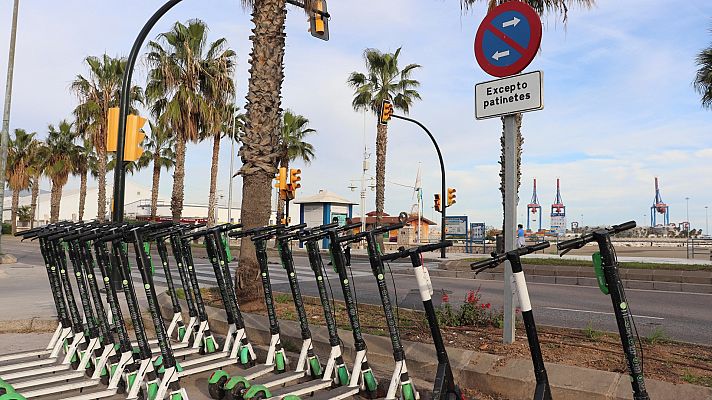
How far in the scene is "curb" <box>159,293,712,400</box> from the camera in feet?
12.7

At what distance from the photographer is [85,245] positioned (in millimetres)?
4785

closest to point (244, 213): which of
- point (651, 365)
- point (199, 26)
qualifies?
point (651, 365)

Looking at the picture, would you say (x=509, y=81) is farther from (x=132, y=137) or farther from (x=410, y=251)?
(x=132, y=137)

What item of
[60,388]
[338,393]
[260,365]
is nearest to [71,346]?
[60,388]

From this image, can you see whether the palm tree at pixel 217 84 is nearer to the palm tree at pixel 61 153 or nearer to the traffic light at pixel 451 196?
the traffic light at pixel 451 196

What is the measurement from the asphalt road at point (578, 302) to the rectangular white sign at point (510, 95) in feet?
10.5

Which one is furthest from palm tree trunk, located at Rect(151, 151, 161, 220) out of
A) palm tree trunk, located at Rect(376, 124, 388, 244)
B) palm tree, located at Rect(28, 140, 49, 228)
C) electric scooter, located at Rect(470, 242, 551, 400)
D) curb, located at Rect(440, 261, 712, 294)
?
electric scooter, located at Rect(470, 242, 551, 400)

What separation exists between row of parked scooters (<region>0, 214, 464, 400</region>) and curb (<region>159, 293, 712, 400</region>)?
567 mm

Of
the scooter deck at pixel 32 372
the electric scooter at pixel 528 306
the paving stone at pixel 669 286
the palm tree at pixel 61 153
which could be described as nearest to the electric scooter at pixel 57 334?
the scooter deck at pixel 32 372

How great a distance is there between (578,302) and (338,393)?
890cm

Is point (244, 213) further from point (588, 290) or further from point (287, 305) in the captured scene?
point (588, 290)

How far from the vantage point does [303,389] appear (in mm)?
4199

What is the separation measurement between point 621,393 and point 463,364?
127cm

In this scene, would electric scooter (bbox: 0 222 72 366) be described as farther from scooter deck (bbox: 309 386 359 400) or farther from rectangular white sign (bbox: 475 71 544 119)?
rectangular white sign (bbox: 475 71 544 119)
